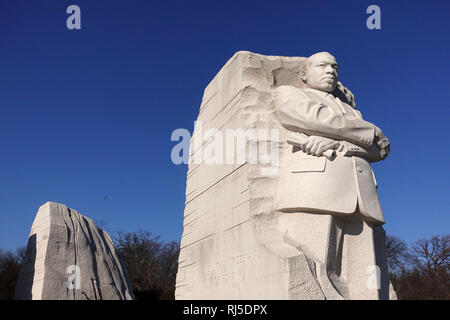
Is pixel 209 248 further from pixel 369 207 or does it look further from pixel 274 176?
pixel 369 207

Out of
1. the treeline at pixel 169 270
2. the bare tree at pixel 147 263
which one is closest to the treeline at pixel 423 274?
the treeline at pixel 169 270

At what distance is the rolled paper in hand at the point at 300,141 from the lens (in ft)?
15.0

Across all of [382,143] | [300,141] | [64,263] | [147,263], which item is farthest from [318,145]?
[147,263]

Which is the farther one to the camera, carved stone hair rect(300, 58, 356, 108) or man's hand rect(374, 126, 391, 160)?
carved stone hair rect(300, 58, 356, 108)

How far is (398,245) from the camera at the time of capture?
74.5ft

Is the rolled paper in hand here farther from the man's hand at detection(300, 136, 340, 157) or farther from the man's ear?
the man's ear

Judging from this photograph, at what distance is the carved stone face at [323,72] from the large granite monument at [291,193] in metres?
0.01

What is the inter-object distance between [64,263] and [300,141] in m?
8.13

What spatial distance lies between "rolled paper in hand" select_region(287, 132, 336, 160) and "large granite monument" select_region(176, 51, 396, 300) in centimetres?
1

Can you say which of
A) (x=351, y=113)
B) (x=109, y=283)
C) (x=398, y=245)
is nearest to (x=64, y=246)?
(x=109, y=283)

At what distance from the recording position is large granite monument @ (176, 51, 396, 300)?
4395 millimetres

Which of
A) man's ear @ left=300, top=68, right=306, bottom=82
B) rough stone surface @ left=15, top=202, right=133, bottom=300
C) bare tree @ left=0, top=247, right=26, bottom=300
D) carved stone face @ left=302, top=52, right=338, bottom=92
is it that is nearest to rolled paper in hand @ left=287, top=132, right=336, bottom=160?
carved stone face @ left=302, top=52, right=338, bottom=92
